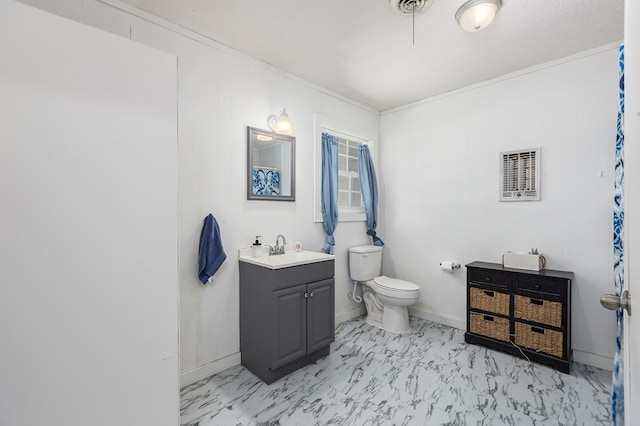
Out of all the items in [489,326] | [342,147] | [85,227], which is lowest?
[489,326]

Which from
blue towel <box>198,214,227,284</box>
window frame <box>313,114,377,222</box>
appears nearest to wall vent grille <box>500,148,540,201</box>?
window frame <box>313,114,377,222</box>

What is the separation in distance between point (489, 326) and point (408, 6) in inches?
105

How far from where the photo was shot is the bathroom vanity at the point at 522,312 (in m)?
2.26

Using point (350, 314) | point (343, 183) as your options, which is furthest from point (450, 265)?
point (343, 183)

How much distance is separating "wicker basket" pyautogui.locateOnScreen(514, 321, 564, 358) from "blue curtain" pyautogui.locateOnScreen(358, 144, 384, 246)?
163 cm

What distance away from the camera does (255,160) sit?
8.20 ft

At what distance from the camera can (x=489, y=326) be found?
2613mm

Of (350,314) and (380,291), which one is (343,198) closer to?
(380,291)

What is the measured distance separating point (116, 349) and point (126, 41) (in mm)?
1315

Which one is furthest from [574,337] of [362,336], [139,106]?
[139,106]

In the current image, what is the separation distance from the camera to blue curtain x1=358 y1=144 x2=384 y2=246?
3555 millimetres

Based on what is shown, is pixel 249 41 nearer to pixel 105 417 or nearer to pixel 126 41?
pixel 126 41

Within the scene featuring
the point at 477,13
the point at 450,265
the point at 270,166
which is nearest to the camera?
the point at 477,13

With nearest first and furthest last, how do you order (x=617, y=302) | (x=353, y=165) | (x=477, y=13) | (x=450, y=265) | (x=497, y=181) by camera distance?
(x=617, y=302)
(x=477, y=13)
(x=497, y=181)
(x=450, y=265)
(x=353, y=165)
